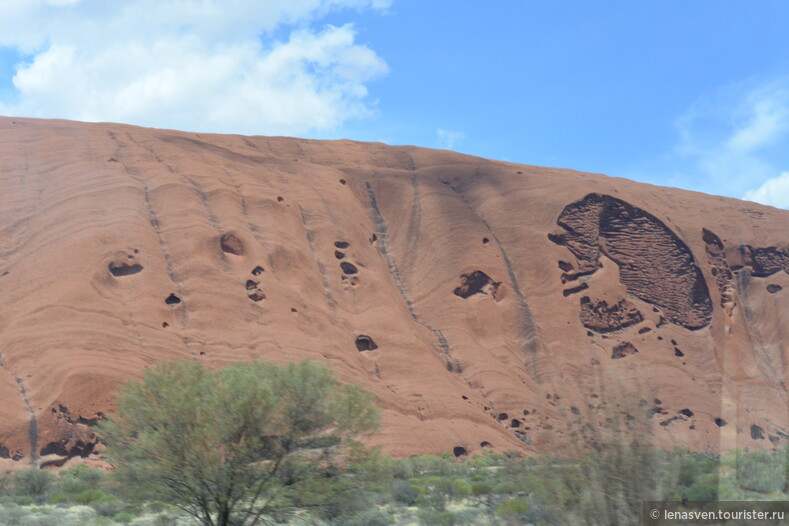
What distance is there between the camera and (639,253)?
60.8 metres

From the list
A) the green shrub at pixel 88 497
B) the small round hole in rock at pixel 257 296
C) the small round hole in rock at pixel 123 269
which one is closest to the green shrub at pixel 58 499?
the green shrub at pixel 88 497

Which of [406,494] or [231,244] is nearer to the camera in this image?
[406,494]

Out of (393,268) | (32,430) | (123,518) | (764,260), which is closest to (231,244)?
(393,268)

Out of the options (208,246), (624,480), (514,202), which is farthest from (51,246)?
(624,480)

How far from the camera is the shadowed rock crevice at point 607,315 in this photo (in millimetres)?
54272

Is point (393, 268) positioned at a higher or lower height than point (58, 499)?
higher

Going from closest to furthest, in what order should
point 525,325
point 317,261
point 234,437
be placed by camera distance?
point 234,437 → point 317,261 → point 525,325

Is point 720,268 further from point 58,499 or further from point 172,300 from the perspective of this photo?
point 58,499

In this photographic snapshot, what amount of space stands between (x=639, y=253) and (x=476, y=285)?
53.5 feet

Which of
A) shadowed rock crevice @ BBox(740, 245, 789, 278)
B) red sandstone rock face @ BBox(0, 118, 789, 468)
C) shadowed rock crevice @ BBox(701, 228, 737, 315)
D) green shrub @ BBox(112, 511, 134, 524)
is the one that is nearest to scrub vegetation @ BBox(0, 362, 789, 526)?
green shrub @ BBox(112, 511, 134, 524)

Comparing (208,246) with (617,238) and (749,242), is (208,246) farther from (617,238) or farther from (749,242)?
(749,242)

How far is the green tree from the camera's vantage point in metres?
13.2

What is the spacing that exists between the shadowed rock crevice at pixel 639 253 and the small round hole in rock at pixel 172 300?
30.4 metres

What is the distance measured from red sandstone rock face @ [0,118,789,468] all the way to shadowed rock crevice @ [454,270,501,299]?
0.13 metres
